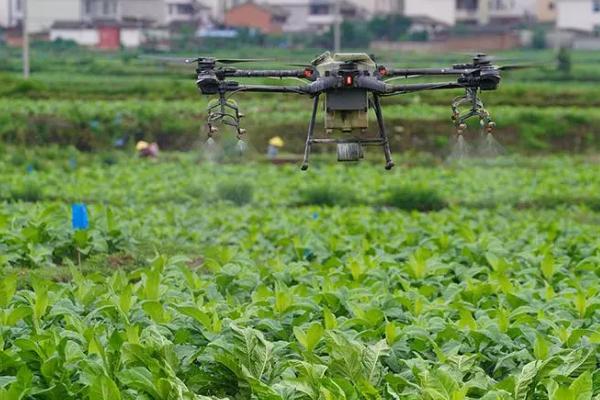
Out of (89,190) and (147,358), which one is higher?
(147,358)

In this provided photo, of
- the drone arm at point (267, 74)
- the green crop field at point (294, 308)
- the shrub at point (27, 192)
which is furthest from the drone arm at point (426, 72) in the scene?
the shrub at point (27, 192)

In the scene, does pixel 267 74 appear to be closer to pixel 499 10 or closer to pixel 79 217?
pixel 79 217

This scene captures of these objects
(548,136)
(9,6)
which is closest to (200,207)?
(548,136)

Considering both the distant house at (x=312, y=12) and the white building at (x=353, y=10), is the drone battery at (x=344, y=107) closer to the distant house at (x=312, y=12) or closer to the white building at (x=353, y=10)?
the white building at (x=353, y=10)

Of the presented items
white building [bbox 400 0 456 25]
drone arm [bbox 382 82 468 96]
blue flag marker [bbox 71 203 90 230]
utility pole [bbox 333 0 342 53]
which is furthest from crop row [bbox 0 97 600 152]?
drone arm [bbox 382 82 468 96]

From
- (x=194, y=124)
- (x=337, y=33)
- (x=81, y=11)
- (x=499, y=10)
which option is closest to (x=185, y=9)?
(x=81, y=11)

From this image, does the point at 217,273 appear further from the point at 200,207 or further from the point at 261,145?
the point at 261,145
